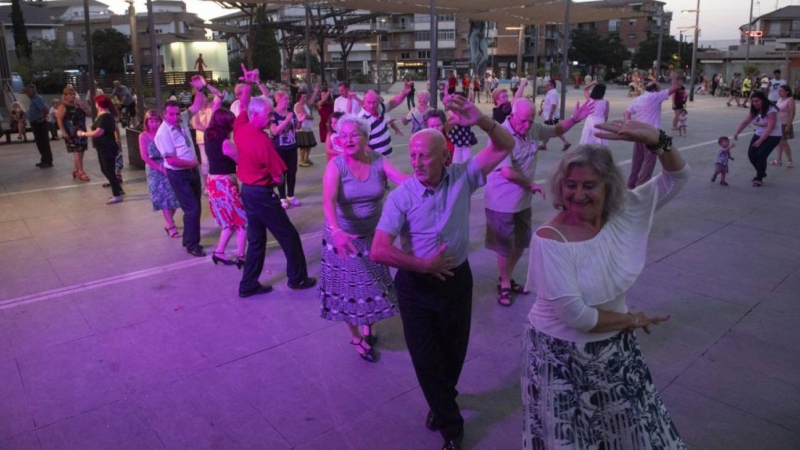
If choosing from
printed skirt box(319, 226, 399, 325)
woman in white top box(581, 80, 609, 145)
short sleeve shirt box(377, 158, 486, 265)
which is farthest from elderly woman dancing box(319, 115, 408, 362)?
woman in white top box(581, 80, 609, 145)

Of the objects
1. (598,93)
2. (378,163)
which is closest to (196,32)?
(598,93)

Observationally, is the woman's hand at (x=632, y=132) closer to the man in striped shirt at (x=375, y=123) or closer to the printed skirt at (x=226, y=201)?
the printed skirt at (x=226, y=201)

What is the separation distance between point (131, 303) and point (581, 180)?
4.43 m

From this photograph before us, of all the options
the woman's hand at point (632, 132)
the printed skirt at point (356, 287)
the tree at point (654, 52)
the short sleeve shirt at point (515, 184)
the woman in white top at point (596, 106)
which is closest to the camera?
the woman's hand at point (632, 132)

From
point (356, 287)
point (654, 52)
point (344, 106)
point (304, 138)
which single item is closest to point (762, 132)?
point (344, 106)

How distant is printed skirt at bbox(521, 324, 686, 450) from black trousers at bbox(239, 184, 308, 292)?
3368 mm

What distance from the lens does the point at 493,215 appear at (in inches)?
195

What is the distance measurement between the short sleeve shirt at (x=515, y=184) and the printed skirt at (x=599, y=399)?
8.81 feet

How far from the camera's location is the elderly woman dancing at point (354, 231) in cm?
363

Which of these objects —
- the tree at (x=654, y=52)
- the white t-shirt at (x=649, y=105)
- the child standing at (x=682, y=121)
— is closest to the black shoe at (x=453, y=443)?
the white t-shirt at (x=649, y=105)

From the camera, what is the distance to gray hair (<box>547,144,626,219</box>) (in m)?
2.15

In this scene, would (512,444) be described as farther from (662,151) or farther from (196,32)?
(196,32)

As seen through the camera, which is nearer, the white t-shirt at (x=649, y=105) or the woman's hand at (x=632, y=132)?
the woman's hand at (x=632, y=132)

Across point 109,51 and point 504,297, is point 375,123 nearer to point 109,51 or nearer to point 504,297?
point 504,297
